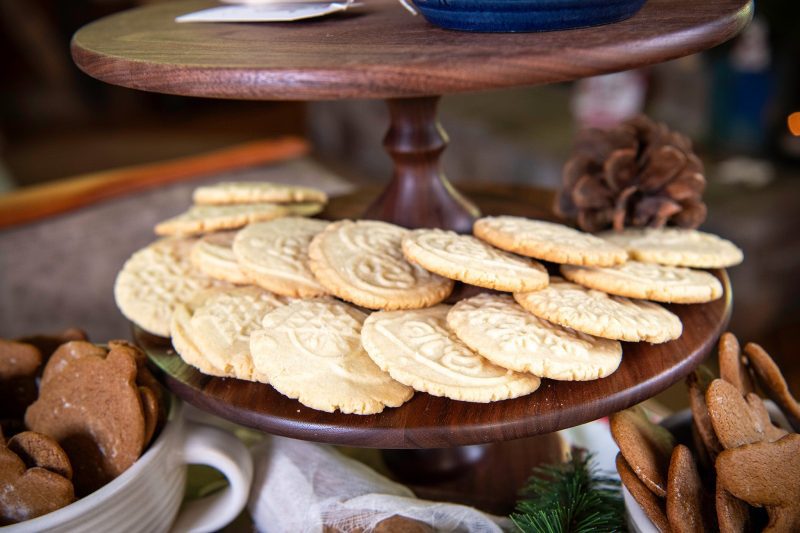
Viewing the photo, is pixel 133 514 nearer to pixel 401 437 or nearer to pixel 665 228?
pixel 401 437

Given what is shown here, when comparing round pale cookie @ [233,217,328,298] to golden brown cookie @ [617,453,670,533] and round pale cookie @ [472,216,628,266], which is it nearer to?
round pale cookie @ [472,216,628,266]

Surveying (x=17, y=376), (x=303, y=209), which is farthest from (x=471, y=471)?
(x=17, y=376)

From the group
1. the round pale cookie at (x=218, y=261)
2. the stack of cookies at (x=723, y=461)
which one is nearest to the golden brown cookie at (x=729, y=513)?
the stack of cookies at (x=723, y=461)

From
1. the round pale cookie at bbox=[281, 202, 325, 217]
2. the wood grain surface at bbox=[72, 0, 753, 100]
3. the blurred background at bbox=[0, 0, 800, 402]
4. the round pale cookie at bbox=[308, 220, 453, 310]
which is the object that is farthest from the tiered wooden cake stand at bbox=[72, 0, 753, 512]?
the blurred background at bbox=[0, 0, 800, 402]

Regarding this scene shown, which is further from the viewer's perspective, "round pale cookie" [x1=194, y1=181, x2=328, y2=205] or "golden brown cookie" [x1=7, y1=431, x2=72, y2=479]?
"round pale cookie" [x1=194, y1=181, x2=328, y2=205]

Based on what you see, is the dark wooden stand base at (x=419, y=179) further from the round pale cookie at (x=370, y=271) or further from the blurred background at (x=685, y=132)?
the blurred background at (x=685, y=132)
